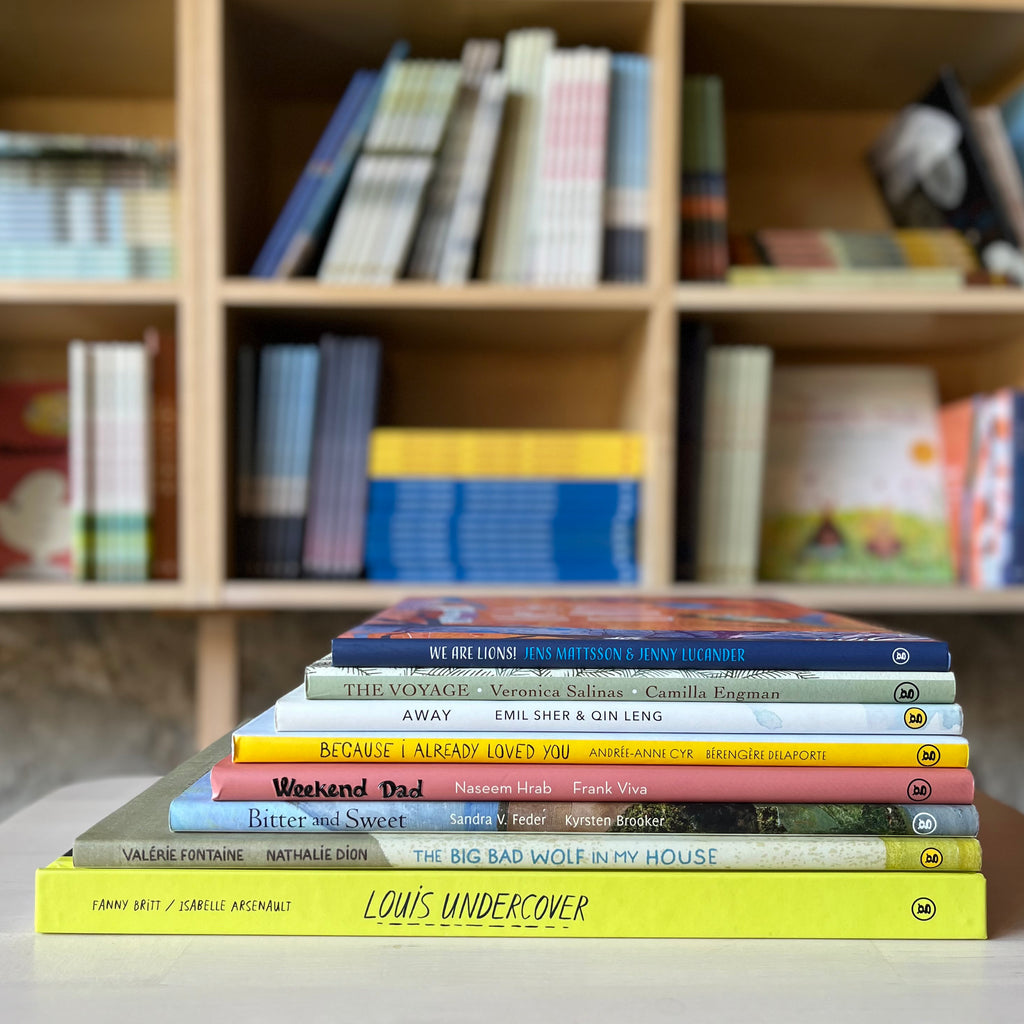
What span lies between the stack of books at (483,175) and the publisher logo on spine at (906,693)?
2.50ft

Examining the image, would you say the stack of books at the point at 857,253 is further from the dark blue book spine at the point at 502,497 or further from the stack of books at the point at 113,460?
the stack of books at the point at 113,460

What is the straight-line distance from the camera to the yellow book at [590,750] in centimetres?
47

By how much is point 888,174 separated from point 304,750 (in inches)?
52.1

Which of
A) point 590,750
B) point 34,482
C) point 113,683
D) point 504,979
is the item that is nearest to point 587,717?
point 590,750

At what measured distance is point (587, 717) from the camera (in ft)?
1.56

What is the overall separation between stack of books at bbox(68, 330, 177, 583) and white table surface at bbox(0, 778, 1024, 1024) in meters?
0.71

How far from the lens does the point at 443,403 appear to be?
145 centimetres

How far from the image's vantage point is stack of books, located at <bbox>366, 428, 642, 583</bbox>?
1153mm

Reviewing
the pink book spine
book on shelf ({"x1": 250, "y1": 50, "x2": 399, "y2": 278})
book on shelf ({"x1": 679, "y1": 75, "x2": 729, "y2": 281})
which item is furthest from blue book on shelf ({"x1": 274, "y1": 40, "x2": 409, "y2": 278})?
the pink book spine

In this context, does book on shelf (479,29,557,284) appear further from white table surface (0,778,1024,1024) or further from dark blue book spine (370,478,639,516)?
white table surface (0,778,1024,1024)

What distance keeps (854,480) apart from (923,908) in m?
0.95

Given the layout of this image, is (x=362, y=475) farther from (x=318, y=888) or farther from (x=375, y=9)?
(x=318, y=888)

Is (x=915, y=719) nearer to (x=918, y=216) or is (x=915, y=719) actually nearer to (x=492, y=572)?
(x=492, y=572)

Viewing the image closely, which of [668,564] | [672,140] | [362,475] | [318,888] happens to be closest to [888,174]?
[672,140]
